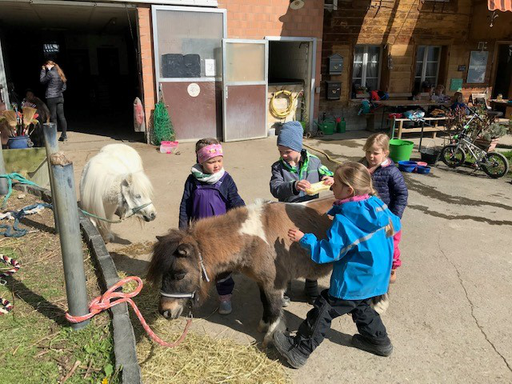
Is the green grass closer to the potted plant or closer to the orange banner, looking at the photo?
the potted plant

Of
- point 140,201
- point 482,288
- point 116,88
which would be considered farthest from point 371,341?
point 116,88

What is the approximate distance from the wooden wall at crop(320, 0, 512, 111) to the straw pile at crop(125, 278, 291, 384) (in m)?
10.6

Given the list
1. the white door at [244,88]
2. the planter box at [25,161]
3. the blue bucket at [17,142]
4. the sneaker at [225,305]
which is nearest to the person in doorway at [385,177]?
the sneaker at [225,305]

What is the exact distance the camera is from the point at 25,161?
5.67m

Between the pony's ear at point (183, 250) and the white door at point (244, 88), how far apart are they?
8090 millimetres

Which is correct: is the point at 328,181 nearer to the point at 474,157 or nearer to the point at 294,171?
the point at 294,171

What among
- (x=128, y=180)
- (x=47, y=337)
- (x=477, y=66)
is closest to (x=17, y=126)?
(x=128, y=180)

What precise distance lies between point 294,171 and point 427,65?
498 inches

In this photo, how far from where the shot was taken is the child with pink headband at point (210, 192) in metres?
3.13

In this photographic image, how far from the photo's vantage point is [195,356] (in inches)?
112

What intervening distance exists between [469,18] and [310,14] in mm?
6521

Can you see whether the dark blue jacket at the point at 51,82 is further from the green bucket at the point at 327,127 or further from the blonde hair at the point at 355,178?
the blonde hair at the point at 355,178

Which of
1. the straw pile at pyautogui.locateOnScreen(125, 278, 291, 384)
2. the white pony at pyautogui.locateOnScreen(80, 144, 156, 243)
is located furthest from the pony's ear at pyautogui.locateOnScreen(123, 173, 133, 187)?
the straw pile at pyautogui.locateOnScreen(125, 278, 291, 384)

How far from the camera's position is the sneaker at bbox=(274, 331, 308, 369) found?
2.73 meters
